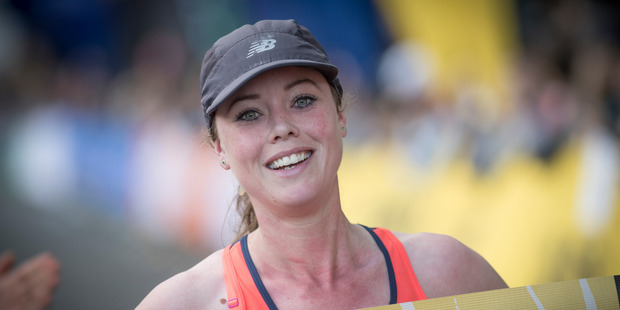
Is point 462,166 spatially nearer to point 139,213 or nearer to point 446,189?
point 446,189

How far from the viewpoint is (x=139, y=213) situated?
3756mm

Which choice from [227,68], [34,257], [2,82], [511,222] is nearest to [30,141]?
[2,82]

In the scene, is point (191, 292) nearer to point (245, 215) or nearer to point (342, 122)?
point (245, 215)

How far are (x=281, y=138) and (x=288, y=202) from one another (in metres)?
0.17

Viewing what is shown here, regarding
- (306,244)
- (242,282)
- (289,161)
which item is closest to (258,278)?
(242,282)

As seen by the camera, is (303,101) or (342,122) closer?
(303,101)

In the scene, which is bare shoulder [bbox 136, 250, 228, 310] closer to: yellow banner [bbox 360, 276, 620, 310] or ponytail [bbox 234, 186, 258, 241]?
ponytail [bbox 234, 186, 258, 241]

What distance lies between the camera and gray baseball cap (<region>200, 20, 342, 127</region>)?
4.93 feet

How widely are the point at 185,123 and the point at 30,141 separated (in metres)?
0.96

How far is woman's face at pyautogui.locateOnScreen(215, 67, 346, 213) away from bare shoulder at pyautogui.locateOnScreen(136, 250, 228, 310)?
0.96 feet

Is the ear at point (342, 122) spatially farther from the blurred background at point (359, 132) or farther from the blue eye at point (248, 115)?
the blurred background at point (359, 132)

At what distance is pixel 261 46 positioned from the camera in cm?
154

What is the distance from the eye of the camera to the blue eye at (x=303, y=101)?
1.59m

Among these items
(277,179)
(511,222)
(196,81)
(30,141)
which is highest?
(196,81)
